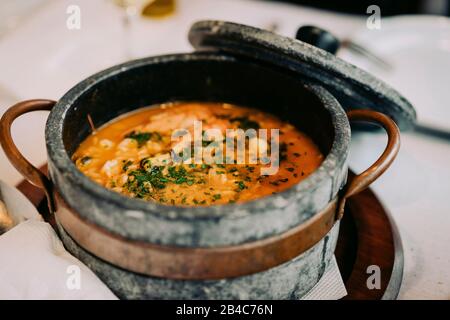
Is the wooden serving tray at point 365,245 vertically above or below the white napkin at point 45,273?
below

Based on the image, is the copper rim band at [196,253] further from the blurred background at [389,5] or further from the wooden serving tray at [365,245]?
the blurred background at [389,5]

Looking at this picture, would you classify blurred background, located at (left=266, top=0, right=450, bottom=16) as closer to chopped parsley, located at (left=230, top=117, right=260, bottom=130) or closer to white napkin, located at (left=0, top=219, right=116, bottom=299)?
chopped parsley, located at (left=230, top=117, right=260, bottom=130)

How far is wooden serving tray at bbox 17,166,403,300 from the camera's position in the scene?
126 centimetres

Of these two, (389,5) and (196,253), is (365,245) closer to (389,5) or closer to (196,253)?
(196,253)

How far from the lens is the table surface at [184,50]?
5.03 feet

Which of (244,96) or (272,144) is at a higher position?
(244,96)

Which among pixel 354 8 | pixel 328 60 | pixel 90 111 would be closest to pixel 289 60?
pixel 328 60

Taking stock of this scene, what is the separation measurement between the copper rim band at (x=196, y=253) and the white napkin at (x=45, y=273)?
0.27 ft

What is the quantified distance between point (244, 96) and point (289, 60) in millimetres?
362

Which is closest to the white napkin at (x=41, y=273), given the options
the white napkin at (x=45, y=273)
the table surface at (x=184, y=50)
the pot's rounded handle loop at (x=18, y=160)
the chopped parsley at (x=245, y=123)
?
the white napkin at (x=45, y=273)

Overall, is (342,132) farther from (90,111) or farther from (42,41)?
(42,41)

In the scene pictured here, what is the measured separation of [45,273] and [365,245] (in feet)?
2.83

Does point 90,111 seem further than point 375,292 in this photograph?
Yes

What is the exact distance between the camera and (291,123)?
5.36 feet
